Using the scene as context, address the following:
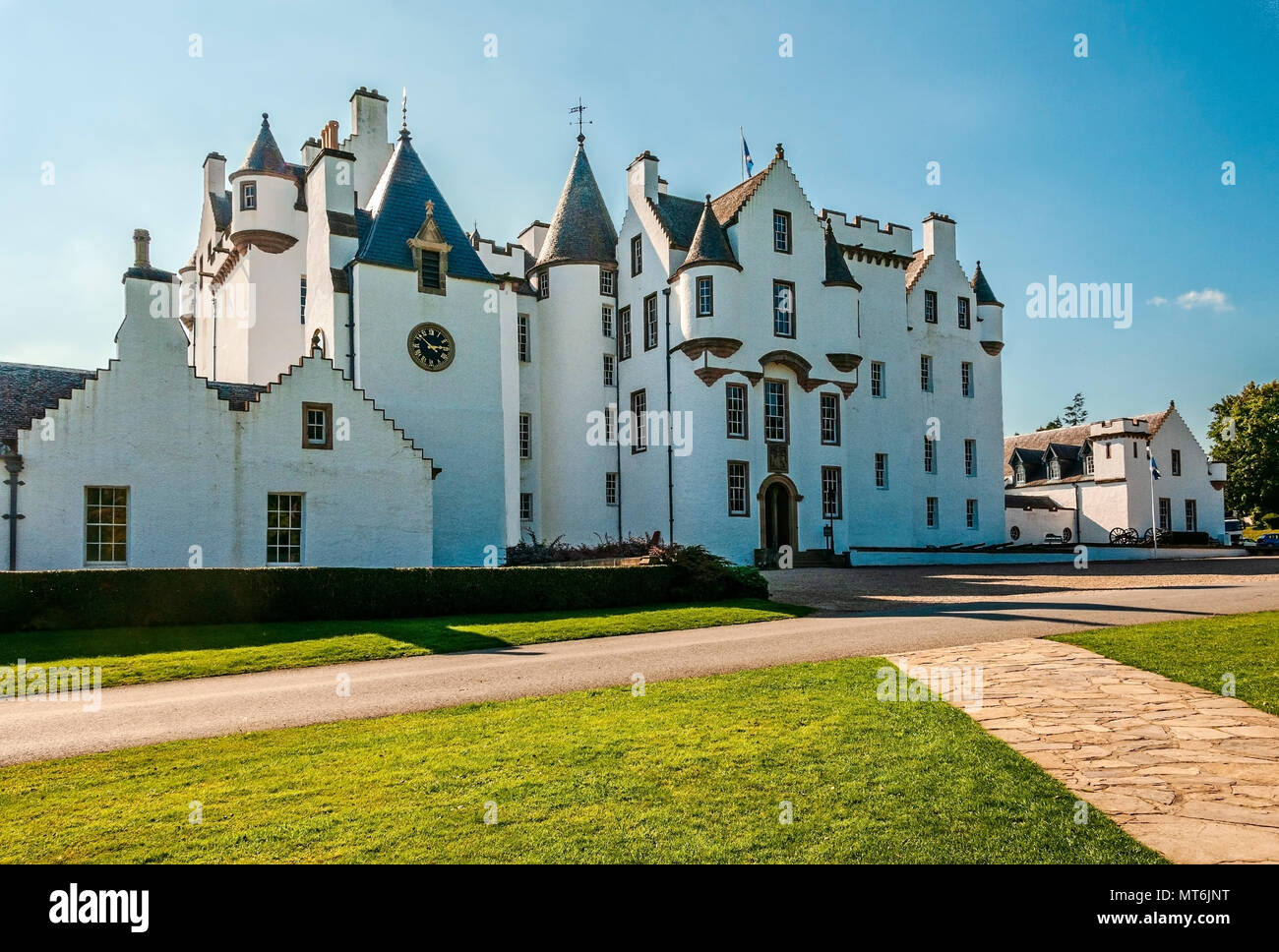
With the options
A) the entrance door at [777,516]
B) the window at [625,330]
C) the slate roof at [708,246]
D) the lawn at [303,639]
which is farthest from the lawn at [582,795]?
the window at [625,330]

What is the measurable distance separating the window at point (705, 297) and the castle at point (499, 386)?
6 centimetres

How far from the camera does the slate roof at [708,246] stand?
36625 mm

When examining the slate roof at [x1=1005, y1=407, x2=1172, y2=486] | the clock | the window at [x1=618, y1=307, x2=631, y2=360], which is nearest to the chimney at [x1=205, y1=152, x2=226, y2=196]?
the clock

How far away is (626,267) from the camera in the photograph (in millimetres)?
41406

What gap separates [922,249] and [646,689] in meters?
43.5

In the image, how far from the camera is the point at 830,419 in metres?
40.7

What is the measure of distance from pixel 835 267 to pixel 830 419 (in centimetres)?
678

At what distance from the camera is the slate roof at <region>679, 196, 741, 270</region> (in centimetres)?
3662

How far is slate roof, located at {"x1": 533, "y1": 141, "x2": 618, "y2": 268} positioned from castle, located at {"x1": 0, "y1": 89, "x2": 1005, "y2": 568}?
157mm

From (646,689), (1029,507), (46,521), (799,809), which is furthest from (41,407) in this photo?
(1029,507)

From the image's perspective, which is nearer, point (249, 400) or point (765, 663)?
point (765, 663)
